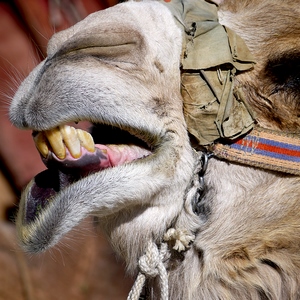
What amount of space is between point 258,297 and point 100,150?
70 cm

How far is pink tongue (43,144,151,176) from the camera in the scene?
1666mm

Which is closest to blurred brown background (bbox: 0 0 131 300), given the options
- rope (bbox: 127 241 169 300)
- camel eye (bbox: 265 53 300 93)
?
rope (bbox: 127 241 169 300)

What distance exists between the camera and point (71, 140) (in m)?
1.66

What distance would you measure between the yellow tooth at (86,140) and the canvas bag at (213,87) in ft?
1.01

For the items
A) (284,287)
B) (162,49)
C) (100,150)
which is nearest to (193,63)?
(162,49)

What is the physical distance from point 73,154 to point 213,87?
1.52 ft

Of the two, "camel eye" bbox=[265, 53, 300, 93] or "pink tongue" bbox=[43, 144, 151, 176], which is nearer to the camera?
"pink tongue" bbox=[43, 144, 151, 176]

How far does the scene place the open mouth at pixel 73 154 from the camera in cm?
Answer: 166

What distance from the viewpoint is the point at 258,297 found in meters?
1.91

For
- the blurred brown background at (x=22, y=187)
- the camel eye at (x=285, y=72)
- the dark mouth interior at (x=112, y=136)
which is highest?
the dark mouth interior at (x=112, y=136)

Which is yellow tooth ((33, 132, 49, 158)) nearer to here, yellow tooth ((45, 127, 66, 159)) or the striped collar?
yellow tooth ((45, 127, 66, 159))

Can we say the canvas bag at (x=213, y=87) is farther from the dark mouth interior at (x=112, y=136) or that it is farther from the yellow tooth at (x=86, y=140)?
the yellow tooth at (x=86, y=140)

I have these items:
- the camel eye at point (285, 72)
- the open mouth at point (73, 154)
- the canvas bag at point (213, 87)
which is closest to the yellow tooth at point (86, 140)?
the open mouth at point (73, 154)

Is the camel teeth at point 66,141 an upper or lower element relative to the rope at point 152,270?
upper
